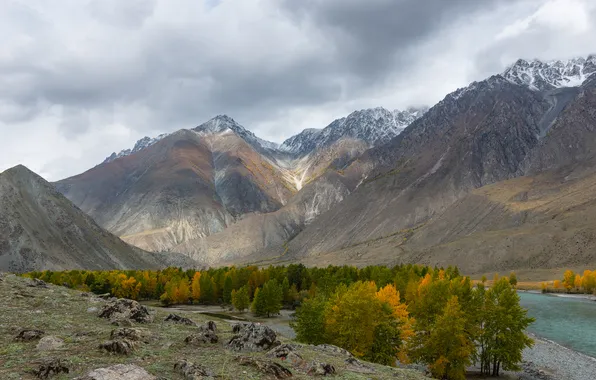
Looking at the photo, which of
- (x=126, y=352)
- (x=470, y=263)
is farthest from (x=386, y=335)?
(x=470, y=263)

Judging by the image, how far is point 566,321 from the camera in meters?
88.9

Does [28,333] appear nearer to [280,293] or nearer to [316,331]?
[316,331]

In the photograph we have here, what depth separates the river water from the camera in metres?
69.6

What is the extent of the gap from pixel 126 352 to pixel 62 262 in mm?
189434

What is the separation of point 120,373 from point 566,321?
98501mm

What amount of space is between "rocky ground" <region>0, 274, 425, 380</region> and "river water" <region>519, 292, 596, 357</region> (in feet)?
193

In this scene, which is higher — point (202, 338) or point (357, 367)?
point (202, 338)

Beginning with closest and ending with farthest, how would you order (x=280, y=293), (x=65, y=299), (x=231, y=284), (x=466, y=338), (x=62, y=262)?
(x=65, y=299) → (x=466, y=338) → (x=280, y=293) → (x=231, y=284) → (x=62, y=262)

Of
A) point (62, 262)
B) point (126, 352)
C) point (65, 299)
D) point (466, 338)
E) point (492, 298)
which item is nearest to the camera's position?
point (126, 352)

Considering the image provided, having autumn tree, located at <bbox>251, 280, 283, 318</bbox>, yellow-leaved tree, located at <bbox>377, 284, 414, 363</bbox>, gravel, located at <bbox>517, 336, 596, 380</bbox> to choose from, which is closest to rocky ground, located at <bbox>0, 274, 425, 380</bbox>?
yellow-leaved tree, located at <bbox>377, 284, 414, 363</bbox>

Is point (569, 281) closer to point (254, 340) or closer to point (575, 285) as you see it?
point (575, 285)

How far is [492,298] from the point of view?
167 ft

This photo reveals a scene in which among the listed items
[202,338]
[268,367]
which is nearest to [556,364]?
[202,338]

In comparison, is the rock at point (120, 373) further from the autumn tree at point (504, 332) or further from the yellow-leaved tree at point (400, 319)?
the autumn tree at point (504, 332)
